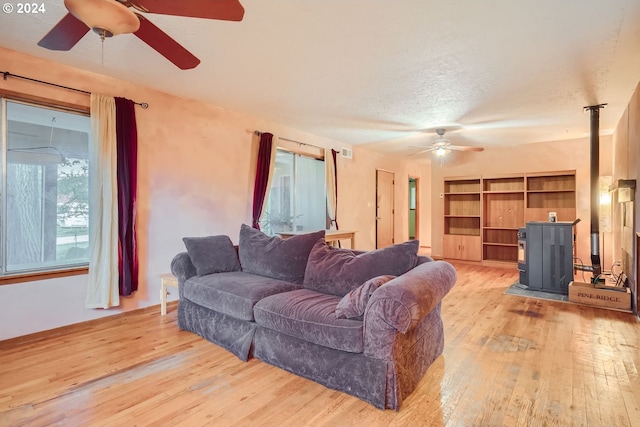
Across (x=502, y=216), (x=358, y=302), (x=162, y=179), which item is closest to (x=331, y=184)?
(x=162, y=179)

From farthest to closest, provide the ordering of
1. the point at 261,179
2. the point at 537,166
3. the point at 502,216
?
1. the point at 502,216
2. the point at 537,166
3. the point at 261,179

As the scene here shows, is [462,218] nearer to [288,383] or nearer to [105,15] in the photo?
[288,383]

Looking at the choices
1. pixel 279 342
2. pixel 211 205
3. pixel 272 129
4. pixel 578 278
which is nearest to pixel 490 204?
pixel 578 278

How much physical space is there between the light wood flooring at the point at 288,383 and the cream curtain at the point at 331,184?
10.9 ft

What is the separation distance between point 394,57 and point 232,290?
2.44m

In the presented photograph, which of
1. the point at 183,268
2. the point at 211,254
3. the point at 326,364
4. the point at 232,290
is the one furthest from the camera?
the point at 211,254

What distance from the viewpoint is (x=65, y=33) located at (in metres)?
1.92

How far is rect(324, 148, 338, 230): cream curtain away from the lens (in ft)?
20.3

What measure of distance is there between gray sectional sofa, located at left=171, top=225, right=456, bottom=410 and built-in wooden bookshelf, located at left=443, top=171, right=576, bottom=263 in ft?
16.4

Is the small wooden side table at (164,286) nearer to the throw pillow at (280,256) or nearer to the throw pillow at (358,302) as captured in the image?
the throw pillow at (280,256)

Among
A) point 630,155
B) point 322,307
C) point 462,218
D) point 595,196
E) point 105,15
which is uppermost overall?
point 105,15

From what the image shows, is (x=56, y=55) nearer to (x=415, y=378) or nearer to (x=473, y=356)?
(x=415, y=378)

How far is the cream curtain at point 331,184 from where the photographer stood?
6176 millimetres

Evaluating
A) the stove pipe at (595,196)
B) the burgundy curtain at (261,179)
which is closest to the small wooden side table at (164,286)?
the burgundy curtain at (261,179)
